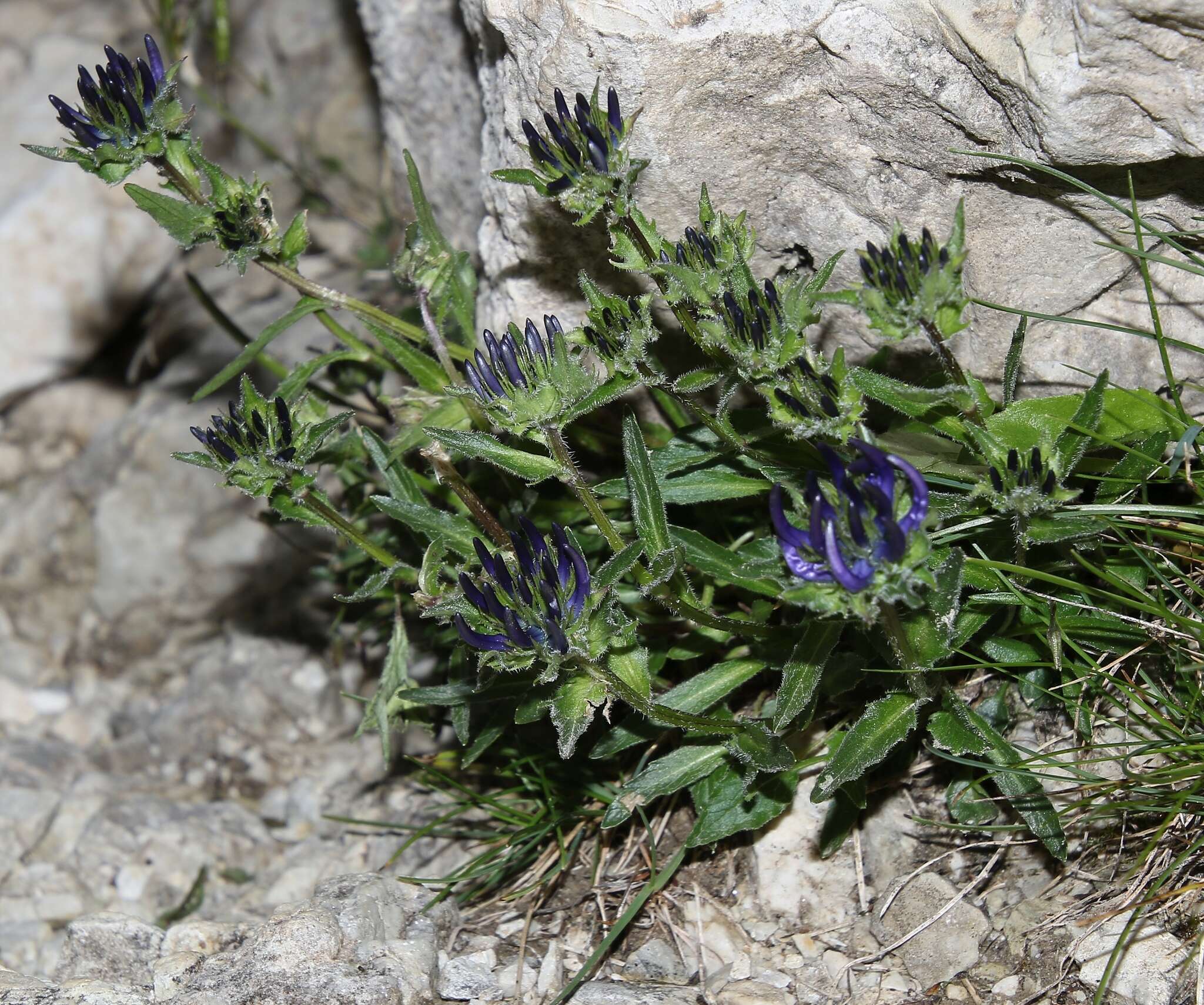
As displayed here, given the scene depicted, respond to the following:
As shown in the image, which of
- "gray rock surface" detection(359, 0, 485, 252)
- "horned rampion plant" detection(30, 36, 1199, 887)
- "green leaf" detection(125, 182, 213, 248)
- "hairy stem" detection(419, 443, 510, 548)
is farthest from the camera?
"gray rock surface" detection(359, 0, 485, 252)

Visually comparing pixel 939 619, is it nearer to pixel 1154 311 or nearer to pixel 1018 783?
pixel 1018 783

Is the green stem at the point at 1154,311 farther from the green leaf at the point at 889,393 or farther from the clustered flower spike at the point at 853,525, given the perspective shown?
the clustered flower spike at the point at 853,525

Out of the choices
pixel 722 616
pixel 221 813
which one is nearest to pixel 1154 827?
pixel 722 616

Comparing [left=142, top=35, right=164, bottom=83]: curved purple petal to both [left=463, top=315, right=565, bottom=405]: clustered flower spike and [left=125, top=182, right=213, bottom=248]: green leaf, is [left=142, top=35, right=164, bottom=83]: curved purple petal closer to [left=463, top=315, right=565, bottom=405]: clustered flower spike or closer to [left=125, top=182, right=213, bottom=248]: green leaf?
[left=125, top=182, right=213, bottom=248]: green leaf

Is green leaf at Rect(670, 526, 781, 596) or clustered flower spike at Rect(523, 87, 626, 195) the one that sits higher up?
clustered flower spike at Rect(523, 87, 626, 195)

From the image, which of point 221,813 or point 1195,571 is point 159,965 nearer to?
point 221,813

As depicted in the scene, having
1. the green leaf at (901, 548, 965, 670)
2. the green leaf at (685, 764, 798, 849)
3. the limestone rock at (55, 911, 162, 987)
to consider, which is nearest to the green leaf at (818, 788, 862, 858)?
the green leaf at (685, 764, 798, 849)

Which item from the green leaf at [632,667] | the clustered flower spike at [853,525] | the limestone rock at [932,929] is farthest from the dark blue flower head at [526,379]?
the limestone rock at [932,929]
